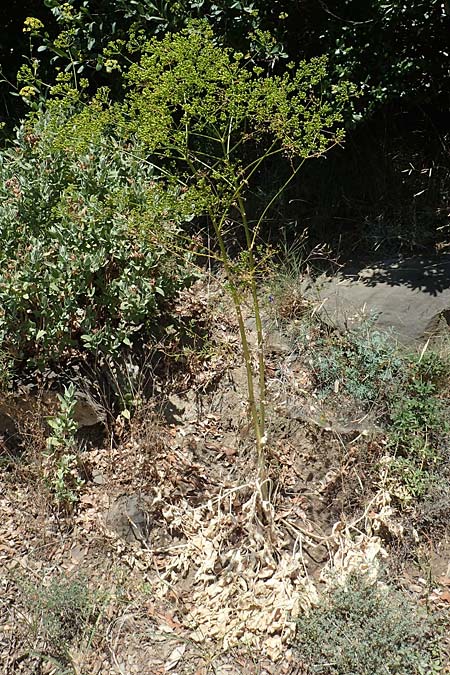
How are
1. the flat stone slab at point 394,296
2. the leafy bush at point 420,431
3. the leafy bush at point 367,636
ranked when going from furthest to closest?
the flat stone slab at point 394,296
the leafy bush at point 420,431
the leafy bush at point 367,636

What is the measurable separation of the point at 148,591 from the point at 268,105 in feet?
7.53

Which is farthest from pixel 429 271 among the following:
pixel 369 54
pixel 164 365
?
pixel 164 365

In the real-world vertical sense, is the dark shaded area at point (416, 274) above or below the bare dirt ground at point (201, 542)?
above

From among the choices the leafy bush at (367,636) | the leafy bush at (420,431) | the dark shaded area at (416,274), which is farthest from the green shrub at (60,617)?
the dark shaded area at (416,274)

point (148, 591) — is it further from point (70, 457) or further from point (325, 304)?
point (325, 304)

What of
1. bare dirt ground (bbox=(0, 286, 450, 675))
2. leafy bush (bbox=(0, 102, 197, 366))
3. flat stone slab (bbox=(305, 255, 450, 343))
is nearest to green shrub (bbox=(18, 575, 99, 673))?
bare dirt ground (bbox=(0, 286, 450, 675))

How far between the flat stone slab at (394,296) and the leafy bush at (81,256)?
0.94 metres

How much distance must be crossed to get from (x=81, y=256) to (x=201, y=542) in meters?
1.67

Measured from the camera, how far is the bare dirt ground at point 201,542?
3.27 m

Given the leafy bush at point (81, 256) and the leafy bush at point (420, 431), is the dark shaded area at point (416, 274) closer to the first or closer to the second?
the leafy bush at point (420, 431)

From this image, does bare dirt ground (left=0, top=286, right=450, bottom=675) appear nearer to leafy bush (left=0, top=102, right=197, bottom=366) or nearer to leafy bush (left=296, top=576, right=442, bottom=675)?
leafy bush (left=296, top=576, right=442, bottom=675)

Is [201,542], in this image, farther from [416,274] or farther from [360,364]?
[416,274]

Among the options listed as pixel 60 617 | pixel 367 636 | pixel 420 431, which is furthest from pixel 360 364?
pixel 60 617

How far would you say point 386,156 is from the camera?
16.6 feet
